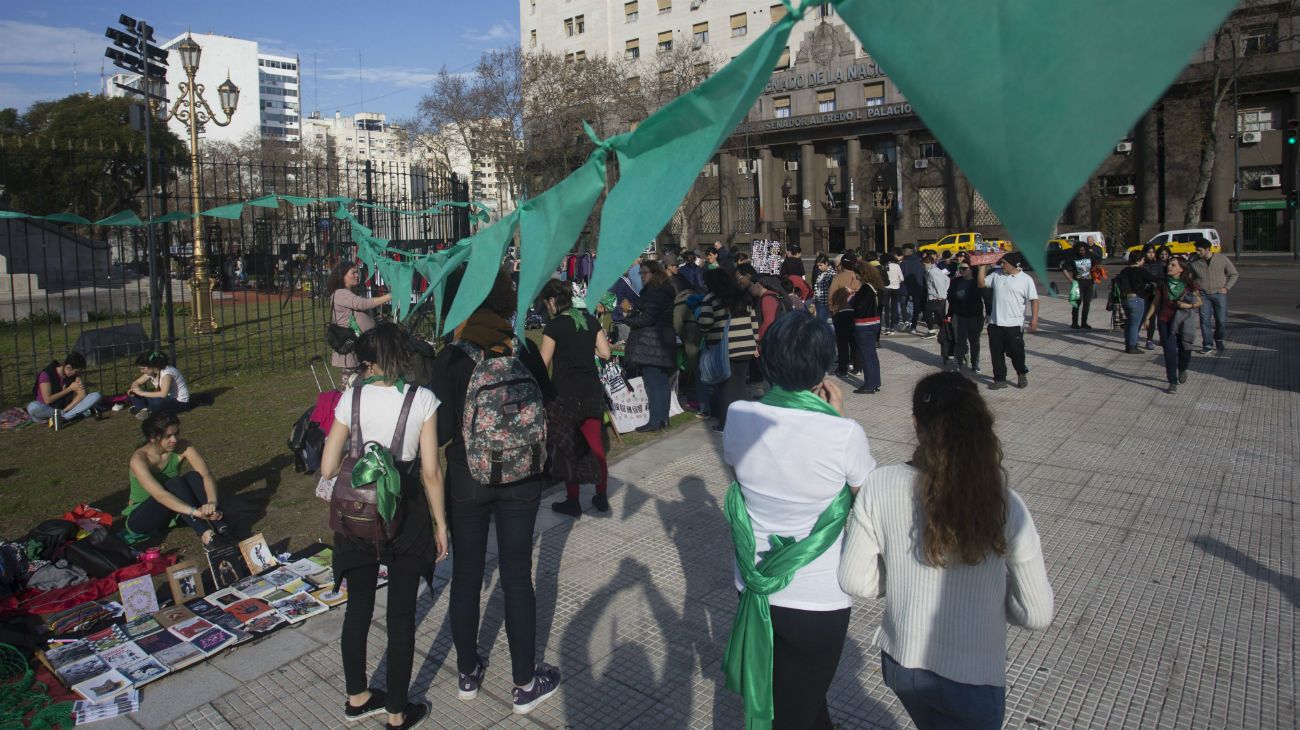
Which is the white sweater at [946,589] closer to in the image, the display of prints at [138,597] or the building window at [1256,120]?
the display of prints at [138,597]

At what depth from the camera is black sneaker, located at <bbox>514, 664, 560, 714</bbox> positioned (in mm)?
3805

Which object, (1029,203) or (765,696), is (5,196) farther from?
(1029,203)

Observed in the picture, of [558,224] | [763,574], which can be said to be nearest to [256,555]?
[763,574]

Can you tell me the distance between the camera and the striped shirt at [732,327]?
8016mm

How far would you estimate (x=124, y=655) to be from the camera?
4.33 m

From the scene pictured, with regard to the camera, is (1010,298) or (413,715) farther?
(1010,298)

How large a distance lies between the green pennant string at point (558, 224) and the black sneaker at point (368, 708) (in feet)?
8.15

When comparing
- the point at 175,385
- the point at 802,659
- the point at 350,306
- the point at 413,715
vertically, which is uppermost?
the point at 350,306

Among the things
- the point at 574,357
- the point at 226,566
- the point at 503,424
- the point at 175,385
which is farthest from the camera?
the point at 175,385

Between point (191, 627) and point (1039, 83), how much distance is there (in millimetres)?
4944

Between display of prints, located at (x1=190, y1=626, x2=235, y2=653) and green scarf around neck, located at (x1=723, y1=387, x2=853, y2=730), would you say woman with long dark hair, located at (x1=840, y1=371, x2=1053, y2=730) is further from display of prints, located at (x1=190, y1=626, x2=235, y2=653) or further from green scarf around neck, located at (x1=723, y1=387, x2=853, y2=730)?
display of prints, located at (x1=190, y1=626, x2=235, y2=653)

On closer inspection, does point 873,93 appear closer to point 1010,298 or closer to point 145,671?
point 1010,298

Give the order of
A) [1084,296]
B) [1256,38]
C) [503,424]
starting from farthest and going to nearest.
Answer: [1256,38] < [1084,296] < [503,424]

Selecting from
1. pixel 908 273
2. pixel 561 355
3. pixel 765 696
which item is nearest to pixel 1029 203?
pixel 765 696
